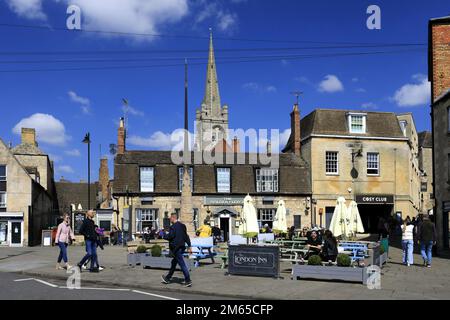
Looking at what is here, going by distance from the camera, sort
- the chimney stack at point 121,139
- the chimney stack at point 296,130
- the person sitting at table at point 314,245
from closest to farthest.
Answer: the person sitting at table at point 314,245 < the chimney stack at point 121,139 < the chimney stack at point 296,130

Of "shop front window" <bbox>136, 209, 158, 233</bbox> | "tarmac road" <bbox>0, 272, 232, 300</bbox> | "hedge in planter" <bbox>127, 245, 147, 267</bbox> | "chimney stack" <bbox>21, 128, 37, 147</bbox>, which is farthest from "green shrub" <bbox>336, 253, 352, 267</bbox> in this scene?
"chimney stack" <bbox>21, 128, 37, 147</bbox>

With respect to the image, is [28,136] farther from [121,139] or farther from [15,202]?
[15,202]

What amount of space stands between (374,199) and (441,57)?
1466cm

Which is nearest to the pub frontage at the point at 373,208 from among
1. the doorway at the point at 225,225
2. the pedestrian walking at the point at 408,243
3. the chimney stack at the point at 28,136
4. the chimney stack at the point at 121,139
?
the doorway at the point at 225,225

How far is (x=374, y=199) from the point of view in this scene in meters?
38.7

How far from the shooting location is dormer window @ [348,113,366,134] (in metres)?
39.8

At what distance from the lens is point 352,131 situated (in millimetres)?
39750

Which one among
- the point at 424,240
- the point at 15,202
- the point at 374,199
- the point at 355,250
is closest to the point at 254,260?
the point at 355,250

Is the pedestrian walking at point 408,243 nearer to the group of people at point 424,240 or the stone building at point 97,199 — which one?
the group of people at point 424,240

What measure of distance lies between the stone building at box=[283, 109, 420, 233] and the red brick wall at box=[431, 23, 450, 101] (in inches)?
466

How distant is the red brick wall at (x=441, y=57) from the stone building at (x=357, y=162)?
1184 centimetres

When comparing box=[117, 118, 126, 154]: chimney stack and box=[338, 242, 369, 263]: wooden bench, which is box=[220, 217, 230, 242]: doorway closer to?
box=[117, 118, 126, 154]: chimney stack

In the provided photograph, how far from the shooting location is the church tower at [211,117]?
112375 mm
